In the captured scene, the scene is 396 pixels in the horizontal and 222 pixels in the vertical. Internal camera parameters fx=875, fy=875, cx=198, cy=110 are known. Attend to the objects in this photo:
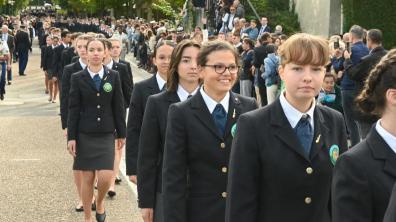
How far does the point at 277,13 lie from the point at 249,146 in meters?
29.1

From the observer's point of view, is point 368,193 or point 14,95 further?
point 14,95

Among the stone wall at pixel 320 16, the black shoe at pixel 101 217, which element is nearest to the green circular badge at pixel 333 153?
the black shoe at pixel 101 217

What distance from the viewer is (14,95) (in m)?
25.2

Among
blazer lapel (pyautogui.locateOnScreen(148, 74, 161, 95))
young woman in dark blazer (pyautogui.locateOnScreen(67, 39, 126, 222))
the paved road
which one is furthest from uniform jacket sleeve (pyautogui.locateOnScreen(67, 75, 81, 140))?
blazer lapel (pyautogui.locateOnScreen(148, 74, 161, 95))

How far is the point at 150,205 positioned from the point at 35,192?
480cm

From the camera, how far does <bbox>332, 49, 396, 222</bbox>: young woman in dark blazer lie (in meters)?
3.31

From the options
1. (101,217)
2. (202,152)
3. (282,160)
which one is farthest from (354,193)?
(101,217)

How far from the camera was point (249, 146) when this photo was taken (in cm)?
418

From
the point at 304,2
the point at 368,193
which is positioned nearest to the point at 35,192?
the point at 368,193

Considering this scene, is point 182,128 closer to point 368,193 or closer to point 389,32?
point 368,193

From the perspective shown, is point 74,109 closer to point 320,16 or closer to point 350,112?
point 350,112

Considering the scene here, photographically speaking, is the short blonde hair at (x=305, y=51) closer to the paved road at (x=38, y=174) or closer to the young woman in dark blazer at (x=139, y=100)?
the young woman in dark blazer at (x=139, y=100)

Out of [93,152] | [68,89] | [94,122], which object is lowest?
→ [93,152]

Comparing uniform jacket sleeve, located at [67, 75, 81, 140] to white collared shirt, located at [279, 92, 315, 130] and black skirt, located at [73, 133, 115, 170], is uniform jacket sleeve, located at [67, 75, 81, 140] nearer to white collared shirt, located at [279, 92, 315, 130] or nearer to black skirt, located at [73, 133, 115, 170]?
black skirt, located at [73, 133, 115, 170]
